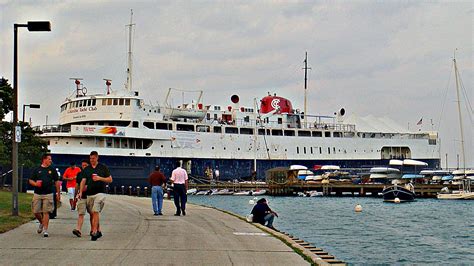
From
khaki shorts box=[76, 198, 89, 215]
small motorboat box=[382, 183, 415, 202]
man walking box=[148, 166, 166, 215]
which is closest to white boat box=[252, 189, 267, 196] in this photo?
small motorboat box=[382, 183, 415, 202]

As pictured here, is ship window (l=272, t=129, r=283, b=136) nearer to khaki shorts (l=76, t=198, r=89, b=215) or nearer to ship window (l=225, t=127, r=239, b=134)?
ship window (l=225, t=127, r=239, b=134)

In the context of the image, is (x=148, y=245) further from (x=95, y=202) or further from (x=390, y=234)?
(x=390, y=234)

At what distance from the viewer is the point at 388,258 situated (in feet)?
64.2

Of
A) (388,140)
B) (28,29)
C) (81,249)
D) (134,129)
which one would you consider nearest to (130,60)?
(134,129)

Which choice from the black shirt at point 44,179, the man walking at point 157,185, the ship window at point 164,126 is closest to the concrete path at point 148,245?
the black shirt at point 44,179

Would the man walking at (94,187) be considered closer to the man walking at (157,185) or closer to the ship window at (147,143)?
the man walking at (157,185)

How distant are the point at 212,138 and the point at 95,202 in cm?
6350

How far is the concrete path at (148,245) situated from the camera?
11.2 m

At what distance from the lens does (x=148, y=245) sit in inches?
518

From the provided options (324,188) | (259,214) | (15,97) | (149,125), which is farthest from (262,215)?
(149,125)

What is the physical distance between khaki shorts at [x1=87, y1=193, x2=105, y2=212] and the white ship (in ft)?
169

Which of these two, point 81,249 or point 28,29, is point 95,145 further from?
point 81,249

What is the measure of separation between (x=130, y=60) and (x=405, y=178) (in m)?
31.2

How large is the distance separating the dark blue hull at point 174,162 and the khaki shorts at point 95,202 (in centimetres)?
5114
